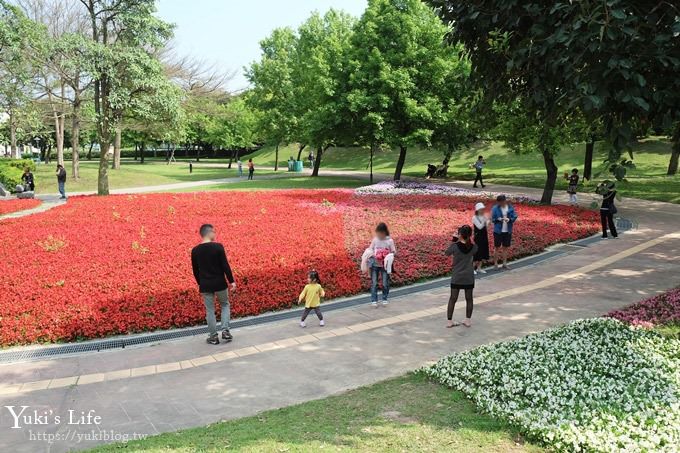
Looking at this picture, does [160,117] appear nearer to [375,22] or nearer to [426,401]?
[375,22]

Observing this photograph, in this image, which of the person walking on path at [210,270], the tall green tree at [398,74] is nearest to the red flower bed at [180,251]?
the person walking on path at [210,270]

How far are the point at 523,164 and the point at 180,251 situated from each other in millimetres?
39477

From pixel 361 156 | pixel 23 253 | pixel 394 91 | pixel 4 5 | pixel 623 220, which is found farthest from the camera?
pixel 361 156

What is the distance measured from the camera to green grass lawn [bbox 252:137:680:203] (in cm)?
3038

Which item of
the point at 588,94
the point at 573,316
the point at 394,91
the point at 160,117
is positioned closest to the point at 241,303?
the point at 573,316

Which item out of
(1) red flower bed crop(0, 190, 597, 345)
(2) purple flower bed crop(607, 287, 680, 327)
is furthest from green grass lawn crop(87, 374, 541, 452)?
(2) purple flower bed crop(607, 287, 680, 327)

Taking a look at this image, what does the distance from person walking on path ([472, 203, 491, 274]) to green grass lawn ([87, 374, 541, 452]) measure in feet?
22.4

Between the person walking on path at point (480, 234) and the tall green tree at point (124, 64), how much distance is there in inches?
785

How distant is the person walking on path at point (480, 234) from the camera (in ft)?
41.4

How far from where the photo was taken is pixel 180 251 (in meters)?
13.7

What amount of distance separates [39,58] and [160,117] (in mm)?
7271

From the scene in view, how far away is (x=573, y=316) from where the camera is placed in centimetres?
964

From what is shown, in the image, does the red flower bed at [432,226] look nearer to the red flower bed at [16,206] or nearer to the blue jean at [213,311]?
the blue jean at [213,311]

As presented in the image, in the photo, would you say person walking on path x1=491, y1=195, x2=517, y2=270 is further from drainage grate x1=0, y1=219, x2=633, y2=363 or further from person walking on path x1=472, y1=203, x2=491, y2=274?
drainage grate x1=0, y1=219, x2=633, y2=363
